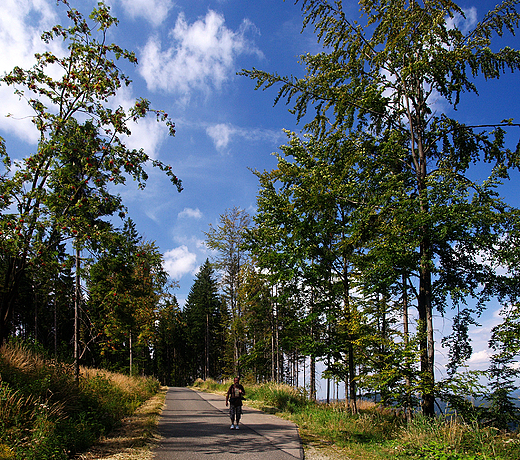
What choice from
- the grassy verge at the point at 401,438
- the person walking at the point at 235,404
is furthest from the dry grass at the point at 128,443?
the grassy verge at the point at 401,438

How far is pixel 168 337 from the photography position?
176ft

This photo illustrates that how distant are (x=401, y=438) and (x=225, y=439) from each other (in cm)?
447

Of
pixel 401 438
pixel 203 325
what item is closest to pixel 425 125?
pixel 401 438

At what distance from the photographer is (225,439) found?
818 cm

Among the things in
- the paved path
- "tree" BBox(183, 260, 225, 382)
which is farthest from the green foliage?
the paved path

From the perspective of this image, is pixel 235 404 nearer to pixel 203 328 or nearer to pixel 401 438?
pixel 401 438

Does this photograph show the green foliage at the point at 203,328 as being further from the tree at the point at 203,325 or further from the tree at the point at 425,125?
the tree at the point at 425,125

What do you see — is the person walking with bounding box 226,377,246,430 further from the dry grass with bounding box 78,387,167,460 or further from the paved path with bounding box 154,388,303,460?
the dry grass with bounding box 78,387,167,460

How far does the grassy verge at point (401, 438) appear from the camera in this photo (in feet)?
22.3

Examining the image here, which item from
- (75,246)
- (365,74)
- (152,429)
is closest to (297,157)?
(365,74)

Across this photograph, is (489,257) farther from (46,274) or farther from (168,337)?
(168,337)

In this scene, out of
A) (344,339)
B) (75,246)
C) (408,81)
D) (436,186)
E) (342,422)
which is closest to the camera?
(75,246)

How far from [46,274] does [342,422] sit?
9584mm

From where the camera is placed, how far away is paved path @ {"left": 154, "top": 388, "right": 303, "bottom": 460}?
22.1ft
